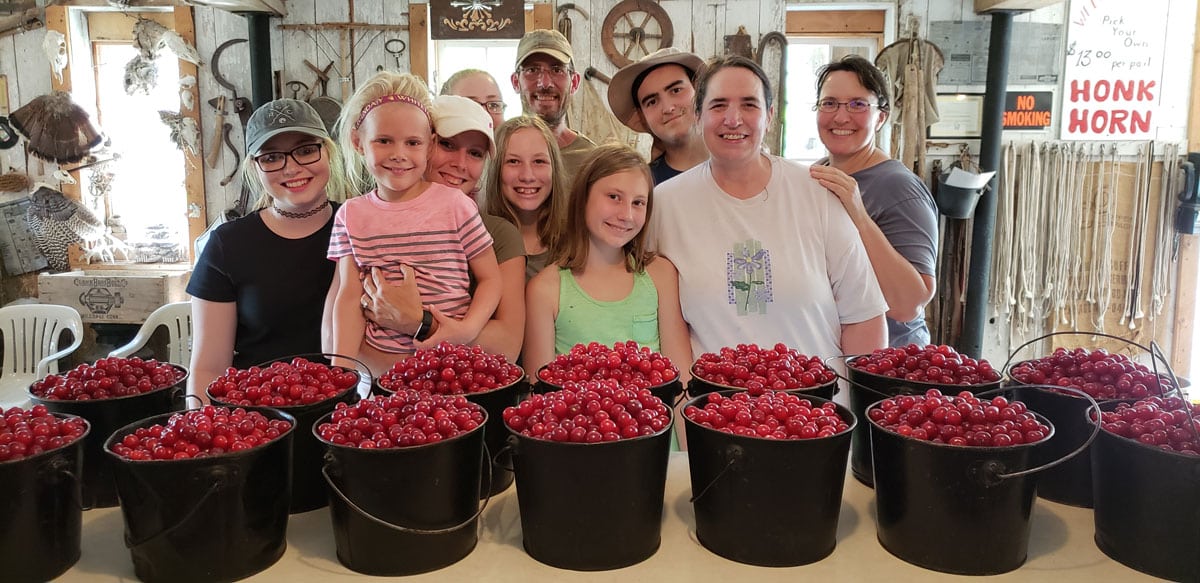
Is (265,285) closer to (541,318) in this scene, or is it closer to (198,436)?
(541,318)

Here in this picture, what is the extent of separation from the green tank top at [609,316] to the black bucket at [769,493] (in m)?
0.82

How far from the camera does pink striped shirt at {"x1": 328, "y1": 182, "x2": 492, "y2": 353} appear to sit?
2006mm

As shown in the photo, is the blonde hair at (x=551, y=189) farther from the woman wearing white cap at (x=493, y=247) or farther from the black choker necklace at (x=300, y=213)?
the black choker necklace at (x=300, y=213)

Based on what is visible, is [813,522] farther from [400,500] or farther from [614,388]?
[400,500]

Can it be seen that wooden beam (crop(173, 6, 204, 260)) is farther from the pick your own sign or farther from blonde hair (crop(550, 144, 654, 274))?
the pick your own sign

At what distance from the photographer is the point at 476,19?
166 inches

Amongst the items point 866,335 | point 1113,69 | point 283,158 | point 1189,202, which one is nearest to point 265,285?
point 283,158

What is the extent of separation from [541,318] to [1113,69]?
4.23 meters

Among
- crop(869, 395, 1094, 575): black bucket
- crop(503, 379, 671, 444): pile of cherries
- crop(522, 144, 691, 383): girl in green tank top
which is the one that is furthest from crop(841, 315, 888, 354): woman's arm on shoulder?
crop(503, 379, 671, 444): pile of cherries

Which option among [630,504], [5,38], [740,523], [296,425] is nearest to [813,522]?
[740,523]

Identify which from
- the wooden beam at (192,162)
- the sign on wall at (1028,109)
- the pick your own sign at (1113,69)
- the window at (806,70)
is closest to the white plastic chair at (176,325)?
the wooden beam at (192,162)

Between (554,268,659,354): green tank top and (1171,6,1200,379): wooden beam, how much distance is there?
4.16 meters

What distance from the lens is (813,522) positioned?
1180mm

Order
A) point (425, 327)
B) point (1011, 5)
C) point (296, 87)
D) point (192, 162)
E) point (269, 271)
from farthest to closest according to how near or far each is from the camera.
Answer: point (192, 162) → point (296, 87) → point (1011, 5) → point (269, 271) → point (425, 327)
